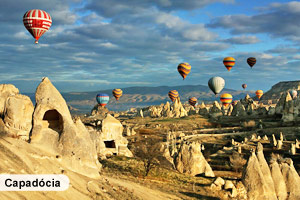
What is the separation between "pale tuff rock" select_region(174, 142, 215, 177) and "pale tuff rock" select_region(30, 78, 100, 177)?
609 inches

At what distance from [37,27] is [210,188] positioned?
107ft

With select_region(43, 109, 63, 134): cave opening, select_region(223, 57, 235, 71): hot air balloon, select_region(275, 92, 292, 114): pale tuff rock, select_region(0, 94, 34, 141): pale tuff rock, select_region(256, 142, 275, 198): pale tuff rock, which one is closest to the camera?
select_region(0, 94, 34, 141): pale tuff rock

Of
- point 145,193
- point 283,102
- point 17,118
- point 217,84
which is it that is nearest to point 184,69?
point 217,84

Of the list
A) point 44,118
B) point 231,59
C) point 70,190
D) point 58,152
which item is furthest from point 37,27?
point 231,59

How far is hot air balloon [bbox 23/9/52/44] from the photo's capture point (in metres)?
44.0

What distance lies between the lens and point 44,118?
63.4 feet

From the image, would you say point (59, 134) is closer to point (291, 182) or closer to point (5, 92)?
point (5, 92)

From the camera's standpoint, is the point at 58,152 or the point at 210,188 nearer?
the point at 58,152

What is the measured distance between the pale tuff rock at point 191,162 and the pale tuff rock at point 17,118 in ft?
61.7

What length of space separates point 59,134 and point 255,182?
15605 millimetres

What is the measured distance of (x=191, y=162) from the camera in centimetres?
3269

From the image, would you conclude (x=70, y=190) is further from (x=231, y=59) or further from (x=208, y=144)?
(x=231, y=59)

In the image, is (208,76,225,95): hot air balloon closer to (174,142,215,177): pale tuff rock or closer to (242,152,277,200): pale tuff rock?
(174,142,215,177): pale tuff rock

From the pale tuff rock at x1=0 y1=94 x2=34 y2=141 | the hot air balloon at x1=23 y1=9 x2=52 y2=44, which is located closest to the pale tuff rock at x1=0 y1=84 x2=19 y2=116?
the pale tuff rock at x1=0 y1=94 x2=34 y2=141
